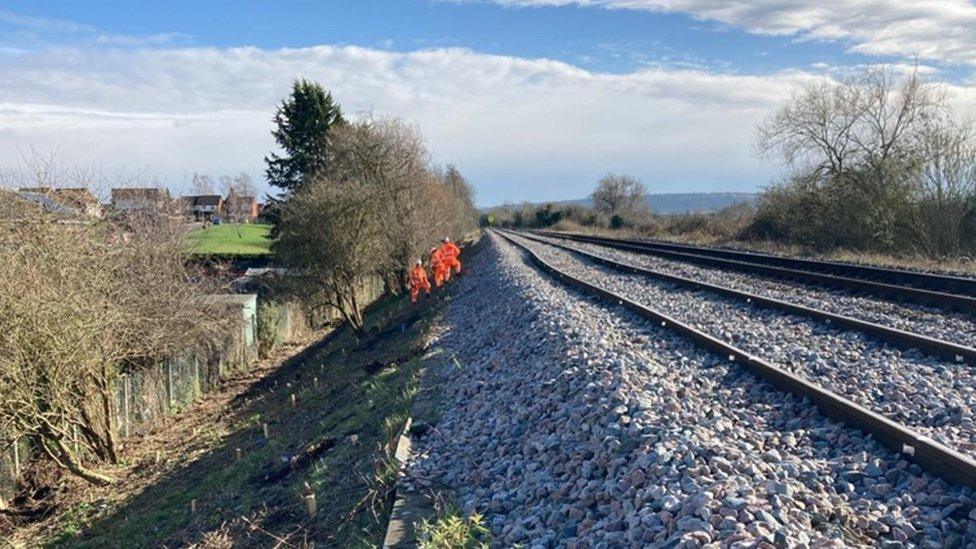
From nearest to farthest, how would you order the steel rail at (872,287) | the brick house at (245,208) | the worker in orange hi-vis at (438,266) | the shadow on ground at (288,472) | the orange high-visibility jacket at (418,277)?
the shadow on ground at (288,472) → the steel rail at (872,287) → the orange high-visibility jacket at (418,277) → the worker in orange hi-vis at (438,266) → the brick house at (245,208)

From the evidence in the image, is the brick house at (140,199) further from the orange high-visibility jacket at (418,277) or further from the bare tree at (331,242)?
the orange high-visibility jacket at (418,277)

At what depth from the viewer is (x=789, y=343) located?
9828 mm

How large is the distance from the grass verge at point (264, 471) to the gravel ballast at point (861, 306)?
721cm

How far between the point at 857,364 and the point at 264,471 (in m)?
7.47

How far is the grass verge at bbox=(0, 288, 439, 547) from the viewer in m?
6.96

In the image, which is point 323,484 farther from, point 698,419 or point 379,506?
point 698,419

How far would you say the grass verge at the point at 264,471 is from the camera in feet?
22.8

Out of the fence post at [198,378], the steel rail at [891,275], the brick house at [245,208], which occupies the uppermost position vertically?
the brick house at [245,208]

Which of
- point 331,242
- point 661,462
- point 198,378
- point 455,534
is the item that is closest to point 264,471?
point 455,534

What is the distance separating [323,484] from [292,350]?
20.2 metres

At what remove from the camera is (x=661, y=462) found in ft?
16.7

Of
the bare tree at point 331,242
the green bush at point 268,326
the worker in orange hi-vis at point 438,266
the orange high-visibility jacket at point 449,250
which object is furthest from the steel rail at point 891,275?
the green bush at point 268,326

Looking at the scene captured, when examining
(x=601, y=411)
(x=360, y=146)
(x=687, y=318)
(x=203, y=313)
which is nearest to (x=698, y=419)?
(x=601, y=411)

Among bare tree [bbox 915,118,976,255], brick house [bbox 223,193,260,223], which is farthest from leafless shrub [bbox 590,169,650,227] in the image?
bare tree [bbox 915,118,976,255]
